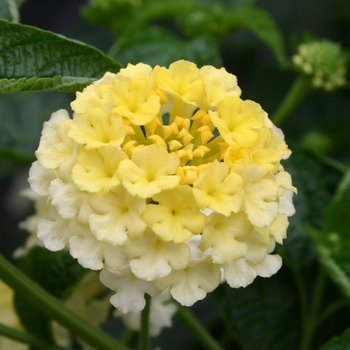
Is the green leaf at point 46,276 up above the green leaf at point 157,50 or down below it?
below

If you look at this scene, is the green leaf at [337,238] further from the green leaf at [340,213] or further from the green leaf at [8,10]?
the green leaf at [8,10]

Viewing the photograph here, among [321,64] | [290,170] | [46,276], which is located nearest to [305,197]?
[290,170]

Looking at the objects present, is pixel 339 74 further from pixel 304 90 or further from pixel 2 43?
pixel 2 43

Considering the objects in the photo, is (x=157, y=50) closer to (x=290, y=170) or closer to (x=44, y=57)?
(x=290, y=170)

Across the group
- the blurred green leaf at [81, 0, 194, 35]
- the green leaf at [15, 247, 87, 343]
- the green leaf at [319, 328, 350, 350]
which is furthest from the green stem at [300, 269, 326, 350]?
the blurred green leaf at [81, 0, 194, 35]

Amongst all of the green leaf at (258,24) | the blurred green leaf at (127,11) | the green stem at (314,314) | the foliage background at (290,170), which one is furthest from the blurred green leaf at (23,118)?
the green stem at (314,314)
